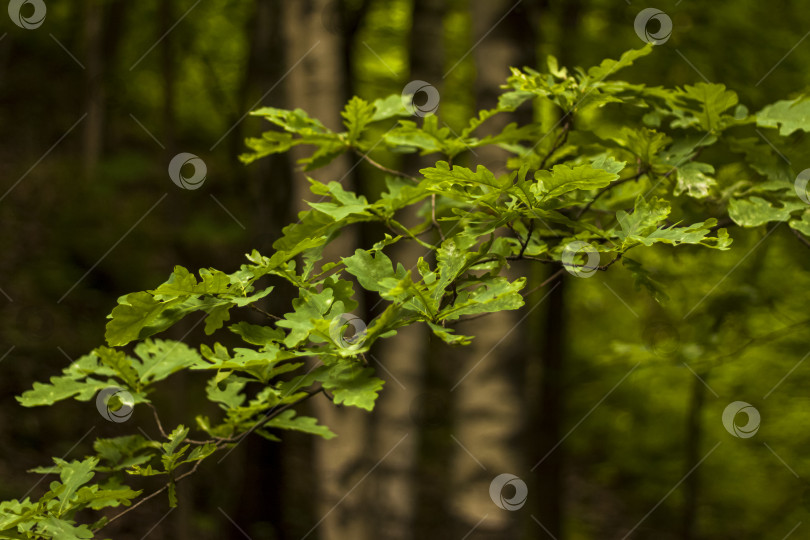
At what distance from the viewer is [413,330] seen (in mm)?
3893

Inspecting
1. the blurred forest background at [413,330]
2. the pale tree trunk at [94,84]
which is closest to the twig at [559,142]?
the blurred forest background at [413,330]

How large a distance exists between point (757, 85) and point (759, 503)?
578cm

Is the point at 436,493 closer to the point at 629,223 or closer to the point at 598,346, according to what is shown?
the point at 598,346

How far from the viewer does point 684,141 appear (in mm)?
1622

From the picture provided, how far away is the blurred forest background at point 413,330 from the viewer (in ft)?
10.8

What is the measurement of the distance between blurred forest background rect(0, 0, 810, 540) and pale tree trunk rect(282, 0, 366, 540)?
1 centimetres

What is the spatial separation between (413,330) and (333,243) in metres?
0.80

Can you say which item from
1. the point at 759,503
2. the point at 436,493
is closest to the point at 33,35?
the point at 436,493

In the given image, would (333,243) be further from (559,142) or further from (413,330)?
(559,142)

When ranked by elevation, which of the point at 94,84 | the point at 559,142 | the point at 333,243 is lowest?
the point at 333,243

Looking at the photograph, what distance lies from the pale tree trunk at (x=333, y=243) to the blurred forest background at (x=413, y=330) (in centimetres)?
1

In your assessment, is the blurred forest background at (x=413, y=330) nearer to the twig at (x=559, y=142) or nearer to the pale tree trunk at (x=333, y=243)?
the pale tree trunk at (x=333, y=243)

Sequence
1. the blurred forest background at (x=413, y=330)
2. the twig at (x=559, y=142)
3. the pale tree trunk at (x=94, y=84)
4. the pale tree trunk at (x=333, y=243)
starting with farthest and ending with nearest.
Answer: the pale tree trunk at (x=94, y=84) → the pale tree trunk at (x=333, y=243) → the blurred forest background at (x=413, y=330) → the twig at (x=559, y=142)

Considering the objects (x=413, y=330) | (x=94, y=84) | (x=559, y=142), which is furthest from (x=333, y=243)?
(x=94, y=84)
